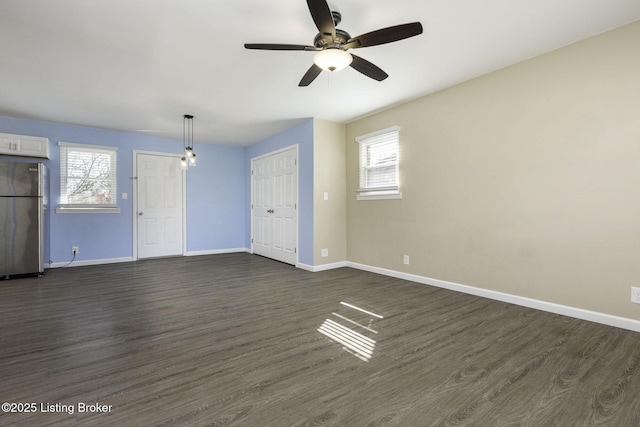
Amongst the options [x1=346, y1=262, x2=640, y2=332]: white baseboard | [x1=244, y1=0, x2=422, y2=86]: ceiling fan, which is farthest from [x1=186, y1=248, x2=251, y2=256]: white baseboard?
[x1=244, y1=0, x2=422, y2=86]: ceiling fan

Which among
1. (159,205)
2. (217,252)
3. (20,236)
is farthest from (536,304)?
(20,236)

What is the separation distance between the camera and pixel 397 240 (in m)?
4.41

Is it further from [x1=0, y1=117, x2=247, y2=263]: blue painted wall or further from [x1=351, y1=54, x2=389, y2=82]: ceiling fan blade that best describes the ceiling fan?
[x1=0, y1=117, x2=247, y2=263]: blue painted wall

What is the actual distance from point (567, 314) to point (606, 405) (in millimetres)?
1516

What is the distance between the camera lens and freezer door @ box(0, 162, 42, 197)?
4.34 metres

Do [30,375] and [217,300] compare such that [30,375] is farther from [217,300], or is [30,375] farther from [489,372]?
[489,372]

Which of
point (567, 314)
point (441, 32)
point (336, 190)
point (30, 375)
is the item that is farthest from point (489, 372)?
point (336, 190)

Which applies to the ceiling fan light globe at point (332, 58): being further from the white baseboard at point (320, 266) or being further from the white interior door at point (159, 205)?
the white interior door at point (159, 205)

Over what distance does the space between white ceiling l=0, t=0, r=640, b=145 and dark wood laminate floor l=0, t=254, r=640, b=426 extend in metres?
2.56

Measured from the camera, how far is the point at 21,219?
444 cm

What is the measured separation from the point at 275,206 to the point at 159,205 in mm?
2467

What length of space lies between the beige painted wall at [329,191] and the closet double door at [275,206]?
533 millimetres

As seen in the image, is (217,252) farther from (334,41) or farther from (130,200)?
(334,41)

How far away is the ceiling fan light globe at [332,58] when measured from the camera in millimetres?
2158
